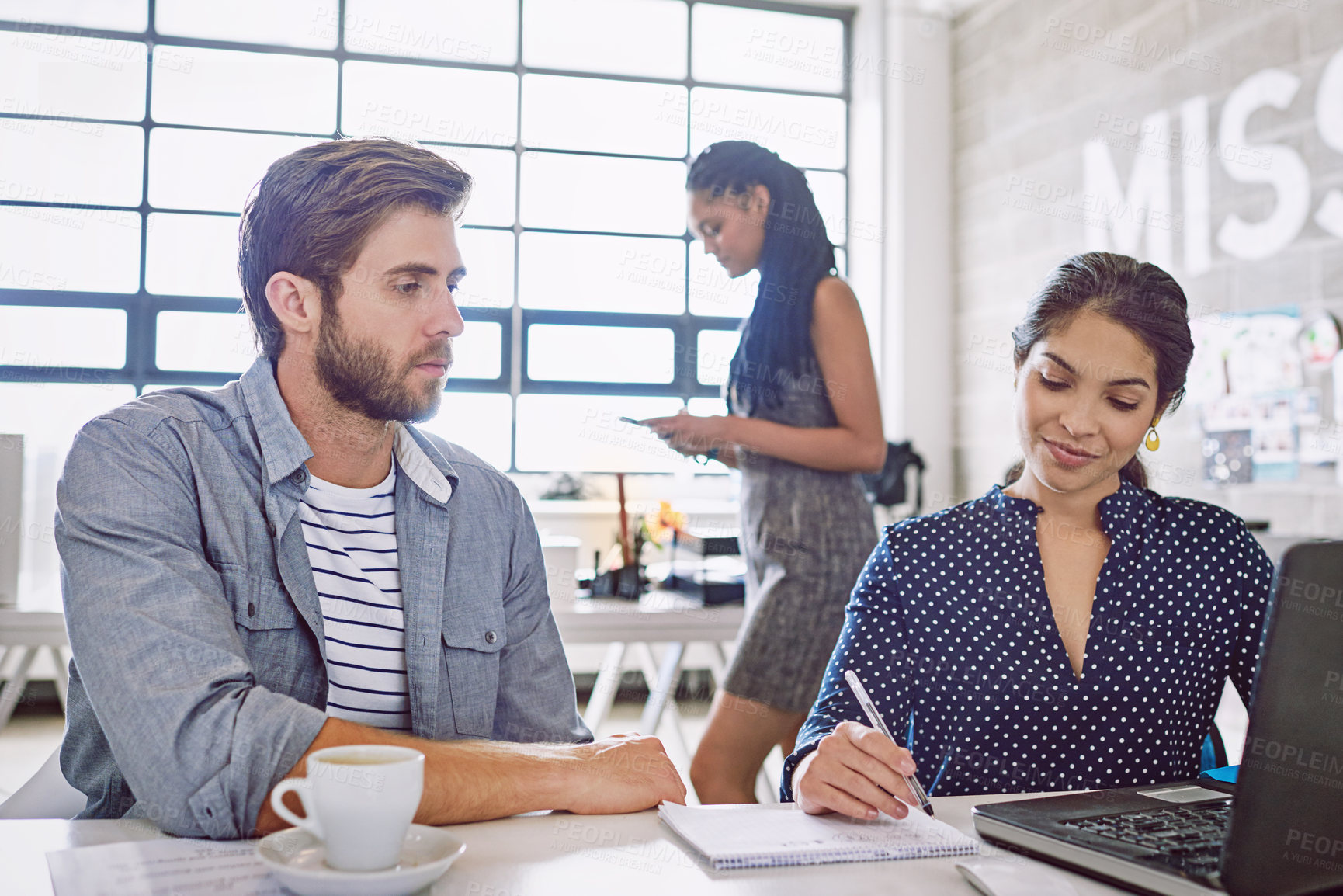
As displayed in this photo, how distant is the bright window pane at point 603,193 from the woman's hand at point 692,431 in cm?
302

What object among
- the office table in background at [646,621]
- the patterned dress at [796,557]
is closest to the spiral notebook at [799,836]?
the patterned dress at [796,557]

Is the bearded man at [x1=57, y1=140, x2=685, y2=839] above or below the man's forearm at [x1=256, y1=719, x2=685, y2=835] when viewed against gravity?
above

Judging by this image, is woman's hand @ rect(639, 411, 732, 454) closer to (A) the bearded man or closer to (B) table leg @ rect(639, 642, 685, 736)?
(A) the bearded man

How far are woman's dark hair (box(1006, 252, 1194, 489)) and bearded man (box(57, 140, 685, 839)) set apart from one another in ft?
2.37

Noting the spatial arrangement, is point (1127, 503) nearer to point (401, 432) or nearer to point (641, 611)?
point (401, 432)

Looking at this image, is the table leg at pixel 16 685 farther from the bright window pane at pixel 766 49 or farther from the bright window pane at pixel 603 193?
the bright window pane at pixel 766 49

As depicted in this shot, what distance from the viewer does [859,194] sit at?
17.3 ft

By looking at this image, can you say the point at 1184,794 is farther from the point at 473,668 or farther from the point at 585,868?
the point at 473,668

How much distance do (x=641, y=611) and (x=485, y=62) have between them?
327 cm

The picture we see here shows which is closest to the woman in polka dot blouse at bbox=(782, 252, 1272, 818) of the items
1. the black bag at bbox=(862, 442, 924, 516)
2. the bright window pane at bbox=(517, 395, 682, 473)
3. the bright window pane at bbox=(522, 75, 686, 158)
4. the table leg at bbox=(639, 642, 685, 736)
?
the table leg at bbox=(639, 642, 685, 736)

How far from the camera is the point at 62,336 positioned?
4.49 metres

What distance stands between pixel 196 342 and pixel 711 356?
2.33 meters

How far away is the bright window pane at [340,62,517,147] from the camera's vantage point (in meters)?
4.74

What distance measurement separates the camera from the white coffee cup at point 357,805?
0.65 m
